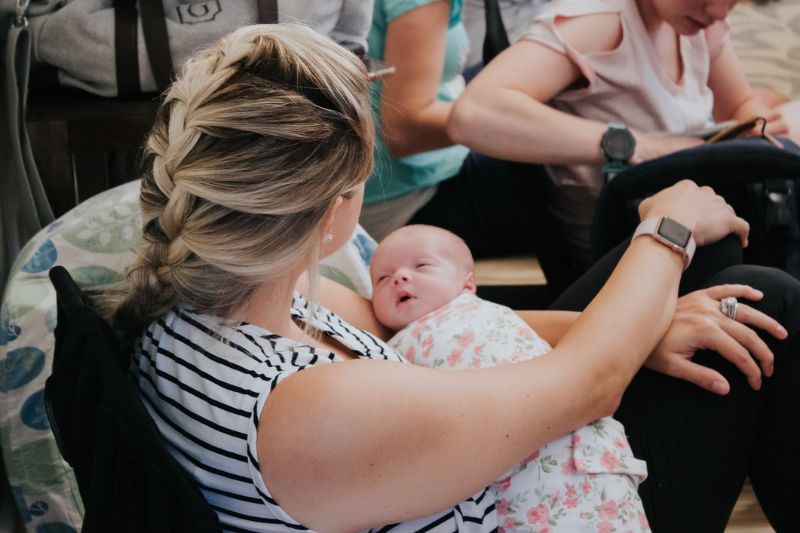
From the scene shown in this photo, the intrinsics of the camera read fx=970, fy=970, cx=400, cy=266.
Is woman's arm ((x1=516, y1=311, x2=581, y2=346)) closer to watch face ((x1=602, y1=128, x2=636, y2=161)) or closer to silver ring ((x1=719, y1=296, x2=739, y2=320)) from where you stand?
silver ring ((x1=719, y1=296, x2=739, y2=320))

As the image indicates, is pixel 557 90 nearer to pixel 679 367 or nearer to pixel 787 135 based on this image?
pixel 787 135

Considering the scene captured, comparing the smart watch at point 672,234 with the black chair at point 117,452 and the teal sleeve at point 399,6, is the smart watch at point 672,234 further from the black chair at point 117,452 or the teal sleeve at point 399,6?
the teal sleeve at point 399,6

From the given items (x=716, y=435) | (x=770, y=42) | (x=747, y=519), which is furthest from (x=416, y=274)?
(x=770, y=42)

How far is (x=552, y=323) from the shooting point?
1.38 metres

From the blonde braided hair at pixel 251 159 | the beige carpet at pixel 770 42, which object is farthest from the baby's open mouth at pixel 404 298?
the beige carpet at pixel 770 42

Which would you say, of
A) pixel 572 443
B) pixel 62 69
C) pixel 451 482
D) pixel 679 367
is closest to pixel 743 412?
pixel 679 367

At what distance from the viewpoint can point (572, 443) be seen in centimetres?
114

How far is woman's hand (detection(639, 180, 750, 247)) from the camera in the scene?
137 cm

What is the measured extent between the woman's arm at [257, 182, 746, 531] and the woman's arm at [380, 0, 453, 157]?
3.38 feet

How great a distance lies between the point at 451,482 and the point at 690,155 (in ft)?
2.97

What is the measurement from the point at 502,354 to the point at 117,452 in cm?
53

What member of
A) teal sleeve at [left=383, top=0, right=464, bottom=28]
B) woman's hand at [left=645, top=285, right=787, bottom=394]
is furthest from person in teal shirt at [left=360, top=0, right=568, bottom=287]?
woman's hand at [left=645, top=285, right=787, bottom=394]

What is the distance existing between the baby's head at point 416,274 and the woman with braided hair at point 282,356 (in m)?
0.34

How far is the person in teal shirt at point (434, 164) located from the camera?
2.00 m
